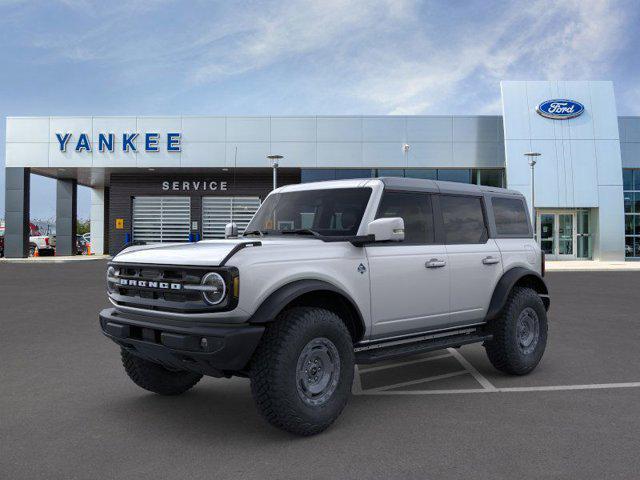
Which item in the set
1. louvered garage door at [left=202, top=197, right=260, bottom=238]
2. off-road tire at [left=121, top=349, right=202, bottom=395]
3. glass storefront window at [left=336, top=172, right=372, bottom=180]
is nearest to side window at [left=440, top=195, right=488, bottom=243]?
→ off-road tire at [left=121, top=349, right=202, bottom=395]

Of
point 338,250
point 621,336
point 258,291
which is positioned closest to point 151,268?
point 258,291

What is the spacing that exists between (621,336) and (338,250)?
19.6 feet

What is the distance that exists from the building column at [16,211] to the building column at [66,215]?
155 inches

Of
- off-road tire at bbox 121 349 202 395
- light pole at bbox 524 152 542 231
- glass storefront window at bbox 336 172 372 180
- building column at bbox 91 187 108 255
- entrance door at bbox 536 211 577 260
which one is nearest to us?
off-road tire at bbox 121 349 202 395

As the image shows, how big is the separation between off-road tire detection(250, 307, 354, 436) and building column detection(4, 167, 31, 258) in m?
30.5

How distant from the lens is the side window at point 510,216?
639 centimetres

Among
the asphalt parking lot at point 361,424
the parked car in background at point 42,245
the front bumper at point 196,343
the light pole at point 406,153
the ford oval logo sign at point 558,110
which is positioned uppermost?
the ford oval logo sign at point 558,110

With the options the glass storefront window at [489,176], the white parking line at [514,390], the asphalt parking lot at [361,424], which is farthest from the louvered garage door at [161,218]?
the white parking line at [514,390]

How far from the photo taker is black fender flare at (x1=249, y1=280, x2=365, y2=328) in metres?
4.03

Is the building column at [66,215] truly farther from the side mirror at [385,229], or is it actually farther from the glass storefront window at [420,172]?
the side mirror at [385,229]

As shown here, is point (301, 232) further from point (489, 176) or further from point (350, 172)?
point (489, 176)

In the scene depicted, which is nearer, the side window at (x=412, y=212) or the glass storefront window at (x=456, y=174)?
the side window at (x=412, y=212)

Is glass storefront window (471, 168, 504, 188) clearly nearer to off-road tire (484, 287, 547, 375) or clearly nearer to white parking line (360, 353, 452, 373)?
white parking line (360, 353, 452, 373)

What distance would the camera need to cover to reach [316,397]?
4332mm
